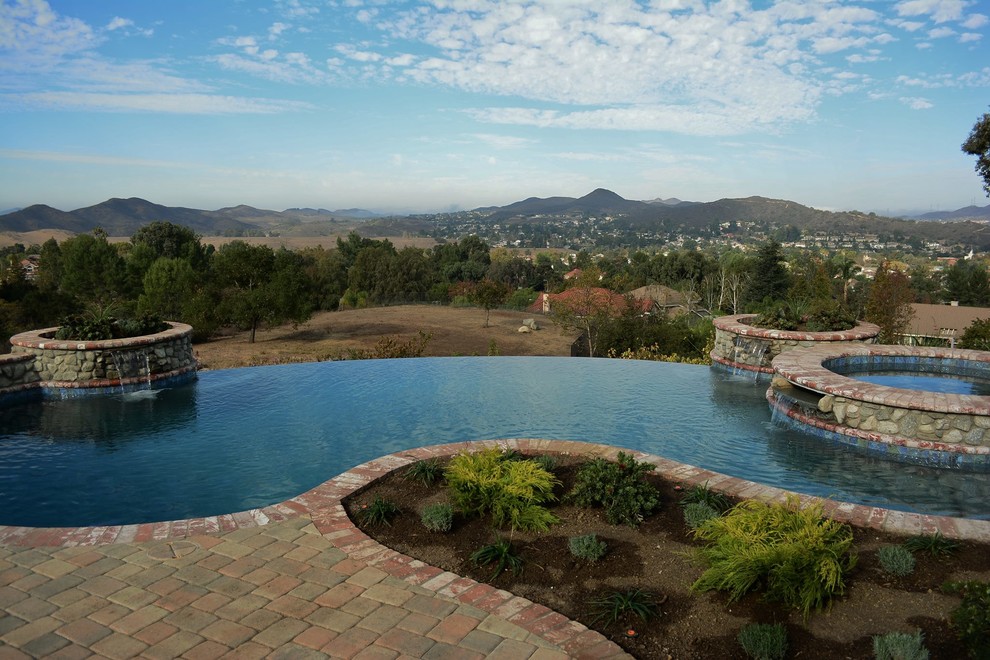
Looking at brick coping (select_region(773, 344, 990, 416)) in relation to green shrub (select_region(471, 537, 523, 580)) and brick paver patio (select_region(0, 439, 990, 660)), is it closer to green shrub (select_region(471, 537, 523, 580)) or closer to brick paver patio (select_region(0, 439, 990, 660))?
brick paver patio (select_region(0, 439, 990, 660))

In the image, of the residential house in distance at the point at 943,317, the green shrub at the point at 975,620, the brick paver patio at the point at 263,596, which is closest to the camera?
the green shrub at the point at 975,620

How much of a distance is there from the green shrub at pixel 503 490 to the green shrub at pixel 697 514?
1164 mm

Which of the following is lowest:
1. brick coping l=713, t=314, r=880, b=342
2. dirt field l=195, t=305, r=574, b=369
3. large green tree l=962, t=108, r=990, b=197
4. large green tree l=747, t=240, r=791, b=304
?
dirt field l=195, t=305, r=574, b=369

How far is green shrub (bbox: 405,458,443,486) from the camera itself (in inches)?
266

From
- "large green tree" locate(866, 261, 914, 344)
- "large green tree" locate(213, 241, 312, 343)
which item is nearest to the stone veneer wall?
"large green tree" locate(213, 241, 312, 343)

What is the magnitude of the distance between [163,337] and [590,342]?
49.2 ft

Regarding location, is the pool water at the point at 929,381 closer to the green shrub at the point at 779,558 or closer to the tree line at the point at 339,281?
the tree line at the point at 339,281

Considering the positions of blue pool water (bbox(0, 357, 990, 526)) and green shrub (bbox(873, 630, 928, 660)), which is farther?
blue pool water (bbox(0, 357, 990, 526))

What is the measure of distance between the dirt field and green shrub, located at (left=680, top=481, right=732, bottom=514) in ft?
52.3

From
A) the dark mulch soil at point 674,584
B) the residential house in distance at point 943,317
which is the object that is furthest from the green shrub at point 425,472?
the residential house in distance at point 943,317

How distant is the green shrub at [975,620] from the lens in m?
3.58

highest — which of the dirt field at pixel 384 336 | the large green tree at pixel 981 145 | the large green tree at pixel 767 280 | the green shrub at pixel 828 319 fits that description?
the large green tree at pixel 981 145

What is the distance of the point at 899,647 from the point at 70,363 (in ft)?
42.8

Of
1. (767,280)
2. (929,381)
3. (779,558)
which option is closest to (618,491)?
(779,558)
